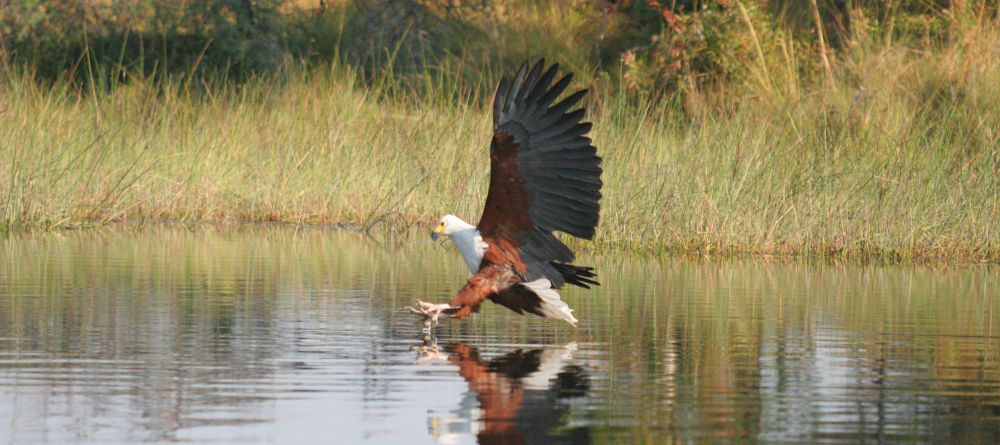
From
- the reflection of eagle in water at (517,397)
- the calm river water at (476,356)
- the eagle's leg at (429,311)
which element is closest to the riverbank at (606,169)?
the calm river water at (476,356)

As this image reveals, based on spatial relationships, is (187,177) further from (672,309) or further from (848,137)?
(672,309)

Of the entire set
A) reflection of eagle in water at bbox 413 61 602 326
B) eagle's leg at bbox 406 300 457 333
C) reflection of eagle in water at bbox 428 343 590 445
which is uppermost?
reflection of eagle in water at bbox 413 61 602 326

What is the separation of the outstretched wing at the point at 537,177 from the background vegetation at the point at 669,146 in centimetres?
462

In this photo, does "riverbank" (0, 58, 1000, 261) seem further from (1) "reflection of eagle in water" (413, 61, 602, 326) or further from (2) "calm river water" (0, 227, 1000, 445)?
(1) "reflection of eagle in water" (413, 61, 602, 326)

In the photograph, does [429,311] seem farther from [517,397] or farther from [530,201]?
[517,397]

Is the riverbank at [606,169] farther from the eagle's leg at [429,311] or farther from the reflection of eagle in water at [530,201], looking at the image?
the eagle's leg at [429,311]

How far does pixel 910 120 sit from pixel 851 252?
303cm

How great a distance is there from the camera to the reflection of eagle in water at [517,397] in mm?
5566

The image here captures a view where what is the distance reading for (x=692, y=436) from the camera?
18.1ft

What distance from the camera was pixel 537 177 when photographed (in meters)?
8.96

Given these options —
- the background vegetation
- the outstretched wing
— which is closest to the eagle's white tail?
the outstretched wing

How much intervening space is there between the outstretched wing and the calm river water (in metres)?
0.46

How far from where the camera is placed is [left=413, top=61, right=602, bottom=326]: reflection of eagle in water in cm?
876

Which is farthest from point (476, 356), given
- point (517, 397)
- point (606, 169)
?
point (606, 169)
